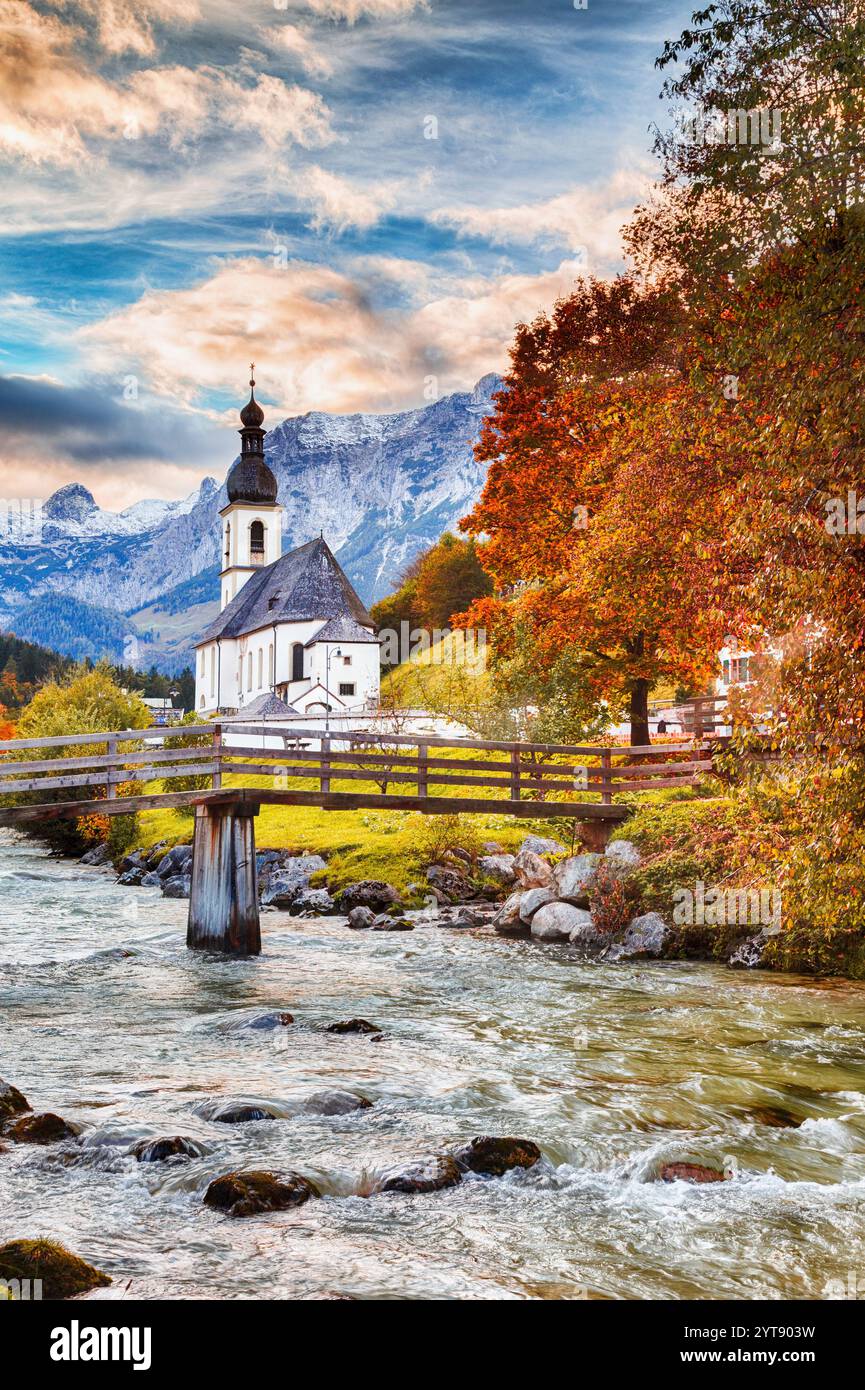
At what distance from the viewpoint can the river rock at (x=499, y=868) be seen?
28972mm

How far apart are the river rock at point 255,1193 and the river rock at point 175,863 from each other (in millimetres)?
25629

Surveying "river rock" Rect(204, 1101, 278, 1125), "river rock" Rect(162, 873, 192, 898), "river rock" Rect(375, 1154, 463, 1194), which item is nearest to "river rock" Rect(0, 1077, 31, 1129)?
"river rock" Rect(204, 1101, 278, 1125)

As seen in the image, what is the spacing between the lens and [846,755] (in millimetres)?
11094

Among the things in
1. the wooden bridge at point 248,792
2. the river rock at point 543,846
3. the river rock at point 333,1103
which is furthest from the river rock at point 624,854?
the river rock at point 333,1103

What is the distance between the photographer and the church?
80562 mm

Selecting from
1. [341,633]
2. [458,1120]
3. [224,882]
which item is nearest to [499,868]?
[224,882]

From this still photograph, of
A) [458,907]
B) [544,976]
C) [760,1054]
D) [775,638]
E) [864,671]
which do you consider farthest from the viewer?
[458,907]

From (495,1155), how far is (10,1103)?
4371mm

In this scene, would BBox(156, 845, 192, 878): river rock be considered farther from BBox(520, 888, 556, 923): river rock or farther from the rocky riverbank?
BBox(520, 888, 556, 923): river rock

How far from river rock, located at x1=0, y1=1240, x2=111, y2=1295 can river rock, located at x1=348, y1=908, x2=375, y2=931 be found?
1731 cm

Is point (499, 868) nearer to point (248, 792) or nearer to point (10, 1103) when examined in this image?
point (248, 792)

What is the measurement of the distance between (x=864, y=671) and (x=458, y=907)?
1671cm
